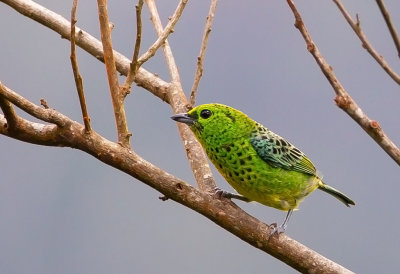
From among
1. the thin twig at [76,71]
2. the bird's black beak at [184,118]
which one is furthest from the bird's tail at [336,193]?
the thin twig at [76,71]

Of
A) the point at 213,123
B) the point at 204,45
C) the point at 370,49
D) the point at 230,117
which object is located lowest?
the point at 370,49

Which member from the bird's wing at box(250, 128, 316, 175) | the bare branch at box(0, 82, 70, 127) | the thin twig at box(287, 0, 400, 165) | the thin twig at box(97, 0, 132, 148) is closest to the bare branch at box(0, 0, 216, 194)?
the bird's wing at box(250, 128, 316, 175)

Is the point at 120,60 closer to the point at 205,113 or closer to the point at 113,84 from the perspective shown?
the point at 205,113

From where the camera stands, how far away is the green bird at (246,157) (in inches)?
144

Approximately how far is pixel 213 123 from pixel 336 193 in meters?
1.01

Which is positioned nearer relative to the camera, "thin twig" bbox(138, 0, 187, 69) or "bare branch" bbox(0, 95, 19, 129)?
"bare branch" bbox(0, 95, 19, 129)

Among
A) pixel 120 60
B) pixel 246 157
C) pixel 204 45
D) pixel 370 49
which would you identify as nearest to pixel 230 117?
pixel 246 157

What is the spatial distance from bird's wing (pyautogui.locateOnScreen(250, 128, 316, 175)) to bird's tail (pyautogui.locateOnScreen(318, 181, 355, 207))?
244 mm

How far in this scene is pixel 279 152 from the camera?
3820 mm

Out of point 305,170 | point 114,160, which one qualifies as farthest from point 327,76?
point 305,170

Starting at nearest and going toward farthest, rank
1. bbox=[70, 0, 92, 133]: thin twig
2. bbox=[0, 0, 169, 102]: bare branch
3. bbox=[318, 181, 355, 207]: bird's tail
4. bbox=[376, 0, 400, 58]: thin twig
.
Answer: bbox=[376, 0, 400, 58]: thin twig < bbox=[70, 0, 92, 133]: thin twig < bbox=[318, 181, 355, 207]: bird's tail < bbox=[0, 0, 169, 102]: bare branch

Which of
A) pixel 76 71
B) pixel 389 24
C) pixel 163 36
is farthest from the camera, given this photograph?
pixel 163 36

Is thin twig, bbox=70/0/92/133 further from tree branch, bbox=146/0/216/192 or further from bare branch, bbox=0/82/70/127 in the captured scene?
tree branch, bbox=146/0/216/192

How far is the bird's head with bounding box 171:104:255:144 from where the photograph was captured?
3.68 meters
